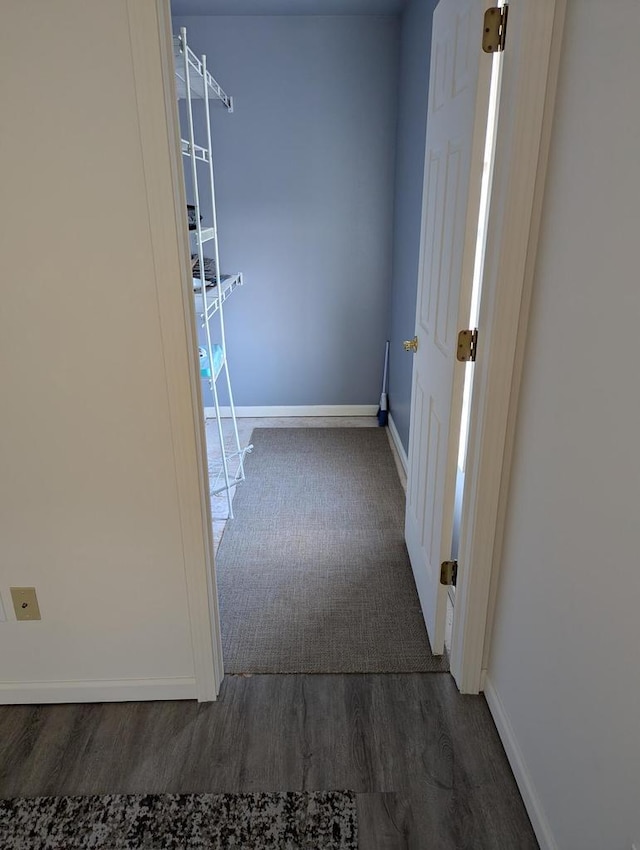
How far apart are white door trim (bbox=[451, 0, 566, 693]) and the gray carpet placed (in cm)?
33

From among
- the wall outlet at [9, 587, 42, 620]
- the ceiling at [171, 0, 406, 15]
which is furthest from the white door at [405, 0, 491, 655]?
the ceiling at [171, 0, 406, 15]

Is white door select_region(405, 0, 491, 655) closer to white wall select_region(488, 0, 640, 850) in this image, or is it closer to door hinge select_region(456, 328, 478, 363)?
door hinge select_region(456, 328, 478, 363)

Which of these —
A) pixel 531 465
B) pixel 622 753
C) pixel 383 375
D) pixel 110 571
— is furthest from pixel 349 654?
pixel 383 375

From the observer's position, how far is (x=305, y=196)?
3850 millimetres

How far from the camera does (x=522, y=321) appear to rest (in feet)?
4.92

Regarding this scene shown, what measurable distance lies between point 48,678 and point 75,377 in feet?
3.23

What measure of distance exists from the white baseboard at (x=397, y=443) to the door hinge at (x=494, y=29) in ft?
7.28

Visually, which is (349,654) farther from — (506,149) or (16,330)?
(506,149)

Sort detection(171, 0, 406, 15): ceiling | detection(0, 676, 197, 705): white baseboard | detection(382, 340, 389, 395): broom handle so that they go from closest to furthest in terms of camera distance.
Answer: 1. detection(0, 676, 197, 705): white baseboard
2. detection(171, 0, 406, 15): ceiling
3. detection(382, 340, 389, 395): broom handle

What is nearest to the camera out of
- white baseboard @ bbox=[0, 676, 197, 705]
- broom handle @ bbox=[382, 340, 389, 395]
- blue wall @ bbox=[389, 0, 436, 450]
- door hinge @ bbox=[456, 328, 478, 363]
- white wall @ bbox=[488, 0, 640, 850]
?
white wall @ bbox=[488, 0, 640, 850]

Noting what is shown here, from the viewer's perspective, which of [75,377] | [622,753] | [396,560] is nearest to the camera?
[622,753]

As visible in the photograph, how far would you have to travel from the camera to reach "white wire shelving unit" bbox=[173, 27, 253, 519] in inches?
96.4

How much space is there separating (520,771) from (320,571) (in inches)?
44.5

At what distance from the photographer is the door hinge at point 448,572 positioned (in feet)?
6.31
